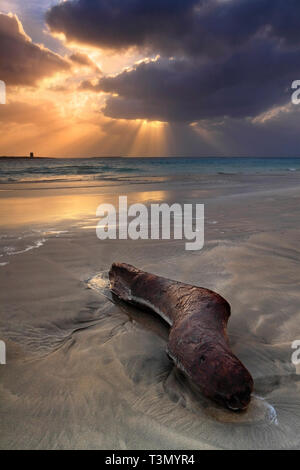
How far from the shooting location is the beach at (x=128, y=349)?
1.50 metres

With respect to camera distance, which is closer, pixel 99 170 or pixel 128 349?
pixel 128 349

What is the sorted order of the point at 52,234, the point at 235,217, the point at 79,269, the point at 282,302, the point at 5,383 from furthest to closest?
the point at 235,217
the point at 52,234
the point at 79,269
the point at 282,302
the point at 5,383

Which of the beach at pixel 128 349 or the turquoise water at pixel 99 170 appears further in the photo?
the turquoise water at pixel 99 170

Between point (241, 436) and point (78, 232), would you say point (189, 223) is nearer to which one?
point (78, 232)

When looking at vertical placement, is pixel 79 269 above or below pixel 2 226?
below

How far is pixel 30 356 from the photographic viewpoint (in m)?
2.17

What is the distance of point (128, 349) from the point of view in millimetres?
2230

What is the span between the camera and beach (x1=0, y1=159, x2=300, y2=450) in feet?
4.91

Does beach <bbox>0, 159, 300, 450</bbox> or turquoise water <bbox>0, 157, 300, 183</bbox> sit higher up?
turquoise water <bbox>0, 157, 300, 183</bbox>

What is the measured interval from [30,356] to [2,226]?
4.53 meters

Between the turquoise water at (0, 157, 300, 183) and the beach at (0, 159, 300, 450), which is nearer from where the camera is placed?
the beach at (0, 159, 300, 450)

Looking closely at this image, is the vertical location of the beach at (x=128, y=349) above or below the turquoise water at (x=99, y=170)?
below

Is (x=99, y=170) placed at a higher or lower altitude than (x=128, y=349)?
higher

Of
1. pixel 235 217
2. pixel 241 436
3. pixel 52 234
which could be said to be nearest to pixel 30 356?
pixel 241 436
